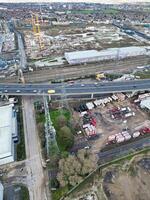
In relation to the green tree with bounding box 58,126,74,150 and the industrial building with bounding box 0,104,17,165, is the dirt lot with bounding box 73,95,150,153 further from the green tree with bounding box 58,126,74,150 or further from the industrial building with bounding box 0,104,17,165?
the industrial building with bounding box 0,104,17,165

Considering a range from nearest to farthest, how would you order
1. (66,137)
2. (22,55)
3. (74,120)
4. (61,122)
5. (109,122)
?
1. (66,137)
2. (61,122)
3. (109,122)
4. (74,120)
5. (22,55)

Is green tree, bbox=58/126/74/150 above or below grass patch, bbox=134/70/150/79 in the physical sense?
below

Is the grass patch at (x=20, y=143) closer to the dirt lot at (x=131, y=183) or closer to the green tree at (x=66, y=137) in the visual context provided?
the green tree at (x=66, y=137)

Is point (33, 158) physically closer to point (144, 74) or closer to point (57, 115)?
point (57, 115)

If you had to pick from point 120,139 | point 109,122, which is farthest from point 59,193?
point 109,122

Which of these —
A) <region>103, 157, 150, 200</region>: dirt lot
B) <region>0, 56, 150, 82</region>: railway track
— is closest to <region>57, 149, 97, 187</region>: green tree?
<region>103, 157, 150, 200</region>: dirt lot

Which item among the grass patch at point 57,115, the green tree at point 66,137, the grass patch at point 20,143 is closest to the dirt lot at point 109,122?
the grass patch at point 57,115
